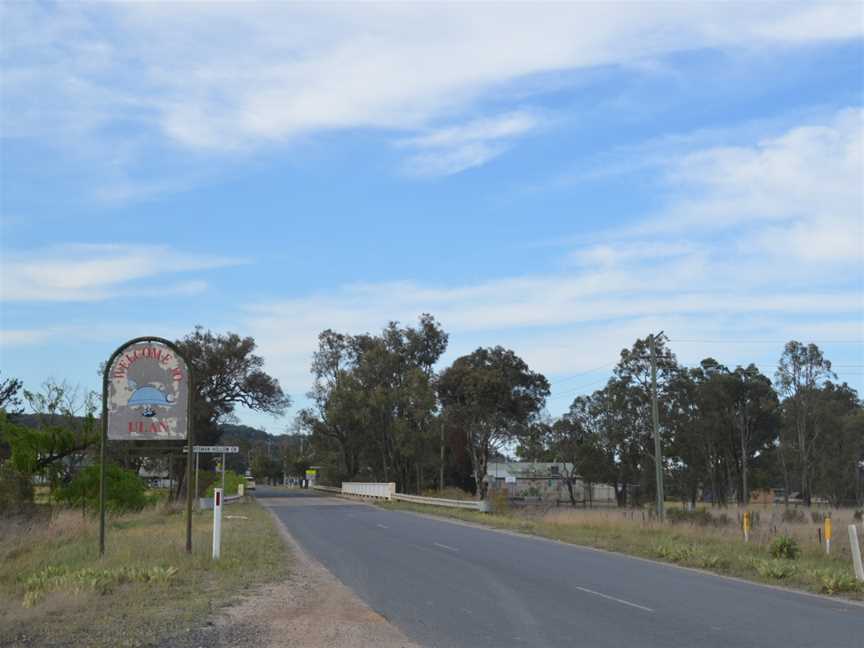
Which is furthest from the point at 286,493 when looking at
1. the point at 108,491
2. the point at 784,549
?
the point at 784,549

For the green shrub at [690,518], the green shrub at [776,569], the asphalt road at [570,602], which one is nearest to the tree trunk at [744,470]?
the green shrub at [690,518]

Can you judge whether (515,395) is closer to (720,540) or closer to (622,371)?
(622,371)

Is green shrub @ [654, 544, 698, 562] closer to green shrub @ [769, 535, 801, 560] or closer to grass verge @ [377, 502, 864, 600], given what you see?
grass verge @ [377, 502, 864, 600]

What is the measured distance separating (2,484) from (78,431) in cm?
439

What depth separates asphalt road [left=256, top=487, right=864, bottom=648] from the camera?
34.4 feet

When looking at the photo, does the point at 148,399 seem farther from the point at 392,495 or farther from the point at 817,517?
the point at 392,495

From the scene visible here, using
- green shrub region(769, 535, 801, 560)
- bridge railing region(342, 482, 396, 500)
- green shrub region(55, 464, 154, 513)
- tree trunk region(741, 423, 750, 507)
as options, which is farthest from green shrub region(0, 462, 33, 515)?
tree trunk region(741, 423, 750, 507)

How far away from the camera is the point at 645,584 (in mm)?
15797

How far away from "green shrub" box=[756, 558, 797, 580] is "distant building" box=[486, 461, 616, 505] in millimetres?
66701

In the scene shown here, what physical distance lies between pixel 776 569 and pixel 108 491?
25.2 meters

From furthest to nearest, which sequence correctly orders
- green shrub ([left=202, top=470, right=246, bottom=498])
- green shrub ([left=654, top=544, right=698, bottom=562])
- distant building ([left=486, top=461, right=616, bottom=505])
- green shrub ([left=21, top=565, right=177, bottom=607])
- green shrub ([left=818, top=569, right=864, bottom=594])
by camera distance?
distant building ([left=486, top=461, right=616, bottom=505]), green shrub ([left=202, top=470, right=246, bottom=498]), green shrub ([left=654, top=544, right=698, bottom=562]), green shrub ([left=818, top=569, right=864, bottom=594]), green shrub ([left=21, top=565, right=177, bottom=607])

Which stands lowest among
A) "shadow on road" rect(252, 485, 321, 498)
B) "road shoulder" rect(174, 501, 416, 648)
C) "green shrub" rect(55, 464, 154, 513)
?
"shadow on road" rect(252, 485, 321, 498)

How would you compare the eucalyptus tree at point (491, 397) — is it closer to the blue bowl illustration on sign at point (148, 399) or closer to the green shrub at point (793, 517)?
the green shrub at point (793, 517)

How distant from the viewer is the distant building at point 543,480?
90.7m
